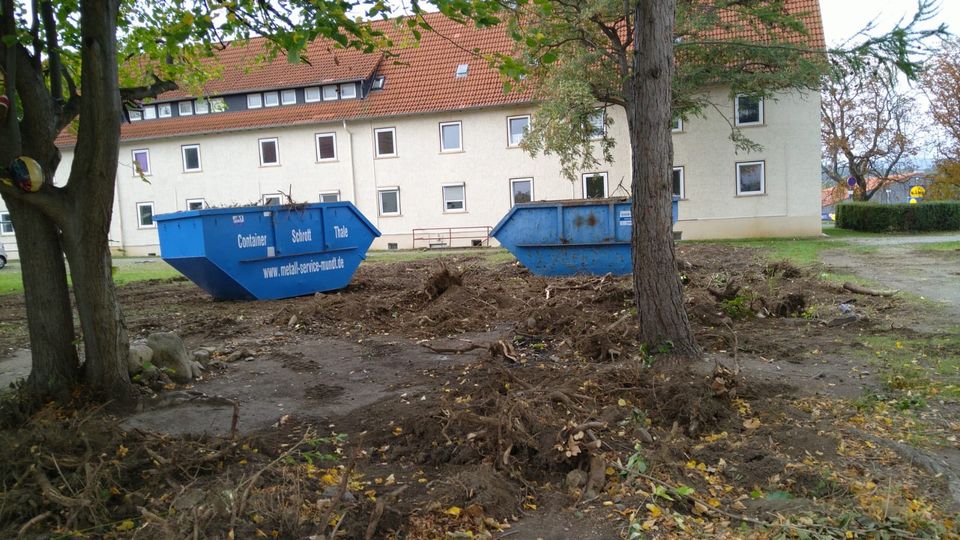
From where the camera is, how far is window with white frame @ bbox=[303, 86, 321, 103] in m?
31.1

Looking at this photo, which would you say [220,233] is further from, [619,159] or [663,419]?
[619,159]

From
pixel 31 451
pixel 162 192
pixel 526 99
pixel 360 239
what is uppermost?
pixel 526 99

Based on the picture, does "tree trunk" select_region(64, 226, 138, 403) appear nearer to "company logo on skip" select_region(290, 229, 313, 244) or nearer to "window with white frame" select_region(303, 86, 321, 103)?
"company logo on skip" select_region(290, 229, 313, 244)

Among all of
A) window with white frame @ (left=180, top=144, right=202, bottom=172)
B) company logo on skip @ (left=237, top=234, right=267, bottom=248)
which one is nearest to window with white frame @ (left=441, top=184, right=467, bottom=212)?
window with white frame @ (left=180, top=144, right=202, bottom=172)

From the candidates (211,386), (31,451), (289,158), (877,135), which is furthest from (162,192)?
(877,135)

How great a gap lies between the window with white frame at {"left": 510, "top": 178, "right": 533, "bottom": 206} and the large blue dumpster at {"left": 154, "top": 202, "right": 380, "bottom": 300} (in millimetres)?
14998

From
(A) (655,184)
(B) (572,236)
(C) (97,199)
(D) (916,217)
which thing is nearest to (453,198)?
(B) (572,236)

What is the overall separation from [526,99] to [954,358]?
22.8 metres

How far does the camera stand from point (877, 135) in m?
39.8

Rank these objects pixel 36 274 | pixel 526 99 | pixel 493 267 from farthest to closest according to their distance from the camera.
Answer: pixel 526 99, pixel 493 267, pixel 36 274

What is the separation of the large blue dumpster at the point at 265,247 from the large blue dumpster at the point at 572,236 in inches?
140

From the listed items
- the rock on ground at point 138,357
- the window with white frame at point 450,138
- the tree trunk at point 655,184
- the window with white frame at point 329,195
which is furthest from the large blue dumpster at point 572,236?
the window with white frame at point 329,195

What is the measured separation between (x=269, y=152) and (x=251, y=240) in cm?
2055

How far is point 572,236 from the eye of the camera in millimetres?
14938
